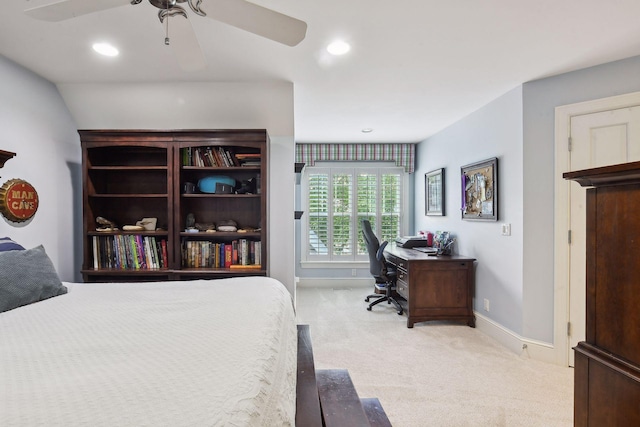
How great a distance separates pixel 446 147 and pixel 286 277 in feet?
9.14

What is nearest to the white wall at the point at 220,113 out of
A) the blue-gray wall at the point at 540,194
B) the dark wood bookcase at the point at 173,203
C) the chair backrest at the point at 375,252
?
the dark wood bookcase at the point at 173,203

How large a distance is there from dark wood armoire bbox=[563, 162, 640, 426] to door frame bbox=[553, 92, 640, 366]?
2184mm

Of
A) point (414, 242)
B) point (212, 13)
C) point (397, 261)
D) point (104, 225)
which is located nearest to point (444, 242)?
point (414, 242)

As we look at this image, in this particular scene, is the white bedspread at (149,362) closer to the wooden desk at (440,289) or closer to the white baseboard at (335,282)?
the wooden desk at (440,289)

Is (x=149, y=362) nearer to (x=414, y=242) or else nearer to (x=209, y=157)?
(x=209, y=157)

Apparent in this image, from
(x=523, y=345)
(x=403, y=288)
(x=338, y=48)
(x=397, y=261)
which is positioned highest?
(x=338, y=48)

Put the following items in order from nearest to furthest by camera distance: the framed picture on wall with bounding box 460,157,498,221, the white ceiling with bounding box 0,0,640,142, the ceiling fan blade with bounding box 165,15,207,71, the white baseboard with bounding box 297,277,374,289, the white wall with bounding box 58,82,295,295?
the ceiling fan blade with bounding box 165,15,207,71, the white ceiling with bounding box 0,0,640,142, the white wall with bounding box 58,82,295,295, the framed picture on wall with bounding box 460,157,498,221, the white baseboard with bounding box 297,277,374,289

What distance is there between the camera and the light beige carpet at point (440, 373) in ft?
6.64

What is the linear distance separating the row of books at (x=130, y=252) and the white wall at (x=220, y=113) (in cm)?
105

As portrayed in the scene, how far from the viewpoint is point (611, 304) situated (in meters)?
0.76

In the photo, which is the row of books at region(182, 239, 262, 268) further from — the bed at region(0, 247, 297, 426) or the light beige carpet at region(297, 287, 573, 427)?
the bed at region(0, 247, 297, 426)

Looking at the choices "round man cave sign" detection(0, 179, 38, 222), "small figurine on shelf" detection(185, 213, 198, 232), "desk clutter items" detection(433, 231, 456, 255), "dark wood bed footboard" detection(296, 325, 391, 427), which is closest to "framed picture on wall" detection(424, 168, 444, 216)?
"desk clutter items" detection(433, 231, 456, 255)

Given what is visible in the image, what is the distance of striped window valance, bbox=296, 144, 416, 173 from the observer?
17.4 ft

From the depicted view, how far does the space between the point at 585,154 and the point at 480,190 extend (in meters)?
1.03
